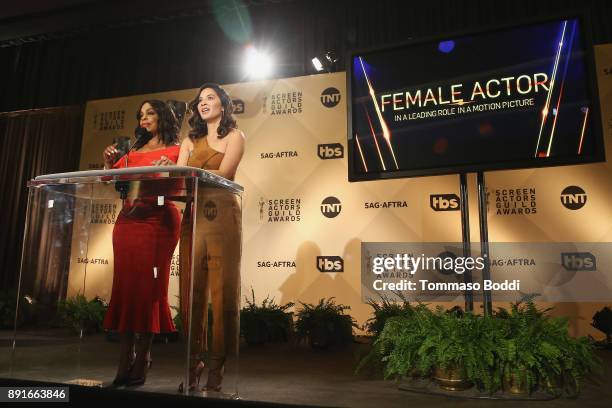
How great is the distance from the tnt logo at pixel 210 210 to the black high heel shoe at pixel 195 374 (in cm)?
57

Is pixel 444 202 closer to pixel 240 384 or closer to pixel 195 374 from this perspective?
pixel 240 384

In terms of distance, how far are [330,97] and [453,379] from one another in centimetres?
346

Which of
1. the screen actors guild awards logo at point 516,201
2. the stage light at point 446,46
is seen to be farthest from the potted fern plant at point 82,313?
the screen actors guild awards logo at point 516,201

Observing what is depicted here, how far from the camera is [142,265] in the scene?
5.97ft

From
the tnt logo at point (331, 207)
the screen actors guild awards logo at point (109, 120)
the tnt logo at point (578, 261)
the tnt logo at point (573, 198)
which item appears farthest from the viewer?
the screen actors guild awards logo at point (109, 120)

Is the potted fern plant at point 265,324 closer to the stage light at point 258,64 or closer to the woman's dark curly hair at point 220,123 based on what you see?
the woman's dark curly hair at point 220,123

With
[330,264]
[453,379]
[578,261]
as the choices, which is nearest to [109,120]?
[330,264]

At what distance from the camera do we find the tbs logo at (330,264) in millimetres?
4527

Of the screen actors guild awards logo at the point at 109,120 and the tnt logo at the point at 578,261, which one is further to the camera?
the screen actors guild awards logo at the point at 109,120

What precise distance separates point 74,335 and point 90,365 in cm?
22

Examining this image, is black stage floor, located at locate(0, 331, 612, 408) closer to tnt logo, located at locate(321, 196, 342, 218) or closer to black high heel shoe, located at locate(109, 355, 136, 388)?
black high heel shoe, located at locate(109, 355, 136, 388)

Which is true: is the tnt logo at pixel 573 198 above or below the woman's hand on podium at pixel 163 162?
above

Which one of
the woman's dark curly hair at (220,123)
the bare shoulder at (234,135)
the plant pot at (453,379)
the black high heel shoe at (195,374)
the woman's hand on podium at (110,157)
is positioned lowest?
the plant pot at (453,379)

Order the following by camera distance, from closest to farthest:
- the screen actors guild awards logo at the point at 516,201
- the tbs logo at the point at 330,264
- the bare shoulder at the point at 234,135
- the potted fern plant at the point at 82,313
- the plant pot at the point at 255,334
Answer: the potted fern plant at the point at 82,313 < the bare shoulder at the point at 234,135 < the plant pot at the point at 255,334 < the screen actors guild awards logo at the point at 516,201 < the tbs logo at the point at 330,264
